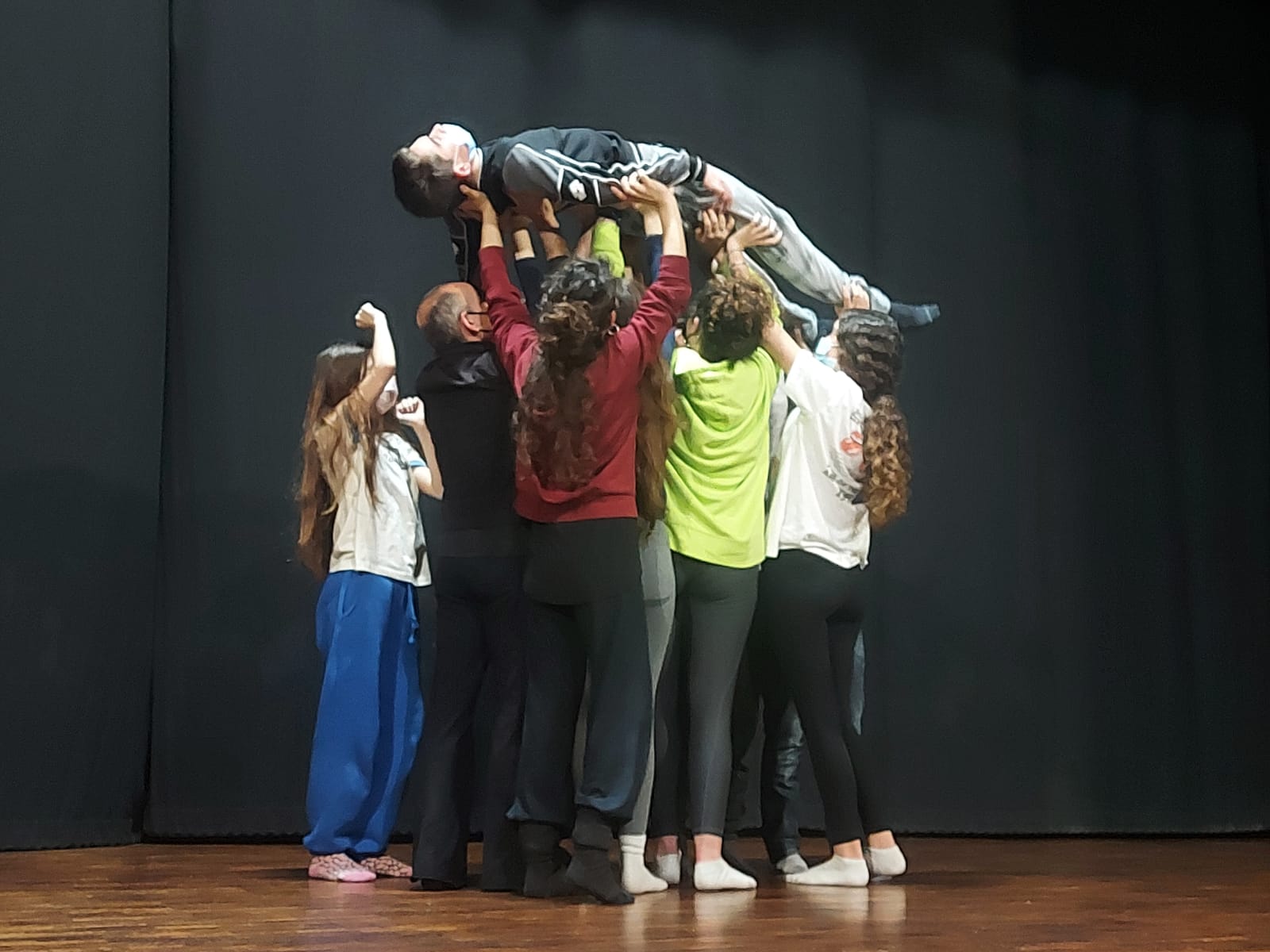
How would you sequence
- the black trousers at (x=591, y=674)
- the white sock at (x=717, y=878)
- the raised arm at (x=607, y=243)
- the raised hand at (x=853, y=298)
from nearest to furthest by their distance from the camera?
the black trousers at (x=591, y=674) → the white sock at (x=717, y=878) → the raised arm at (x=607, y=243) → the raised hand at (x=853, y=298)

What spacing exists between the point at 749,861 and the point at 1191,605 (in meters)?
2.07

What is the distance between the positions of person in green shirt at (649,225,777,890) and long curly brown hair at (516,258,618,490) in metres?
0.37

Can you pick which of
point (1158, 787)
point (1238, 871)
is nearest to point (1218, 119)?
point (1158, 787)

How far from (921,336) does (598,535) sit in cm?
224

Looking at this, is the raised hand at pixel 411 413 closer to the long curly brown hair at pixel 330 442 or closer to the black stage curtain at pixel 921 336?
the long curly brown hair at pixel 330 442

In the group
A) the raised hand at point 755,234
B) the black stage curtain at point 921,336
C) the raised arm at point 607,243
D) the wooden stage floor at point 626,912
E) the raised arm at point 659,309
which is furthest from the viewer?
the black stage curtain at point 921,336

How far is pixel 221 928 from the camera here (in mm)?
2125

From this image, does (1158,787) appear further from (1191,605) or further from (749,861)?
(749,861)


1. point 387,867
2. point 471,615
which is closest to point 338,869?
point 387,867

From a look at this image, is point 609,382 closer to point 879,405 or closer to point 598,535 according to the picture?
point 598,535

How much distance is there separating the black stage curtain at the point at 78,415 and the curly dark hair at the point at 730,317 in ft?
5.81

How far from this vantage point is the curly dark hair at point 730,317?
2.92m

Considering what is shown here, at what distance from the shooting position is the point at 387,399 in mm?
3230

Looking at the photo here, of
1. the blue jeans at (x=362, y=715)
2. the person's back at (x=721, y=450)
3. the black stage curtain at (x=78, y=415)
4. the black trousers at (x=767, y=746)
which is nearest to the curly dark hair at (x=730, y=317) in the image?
the person's back at (x=721, y=450)
